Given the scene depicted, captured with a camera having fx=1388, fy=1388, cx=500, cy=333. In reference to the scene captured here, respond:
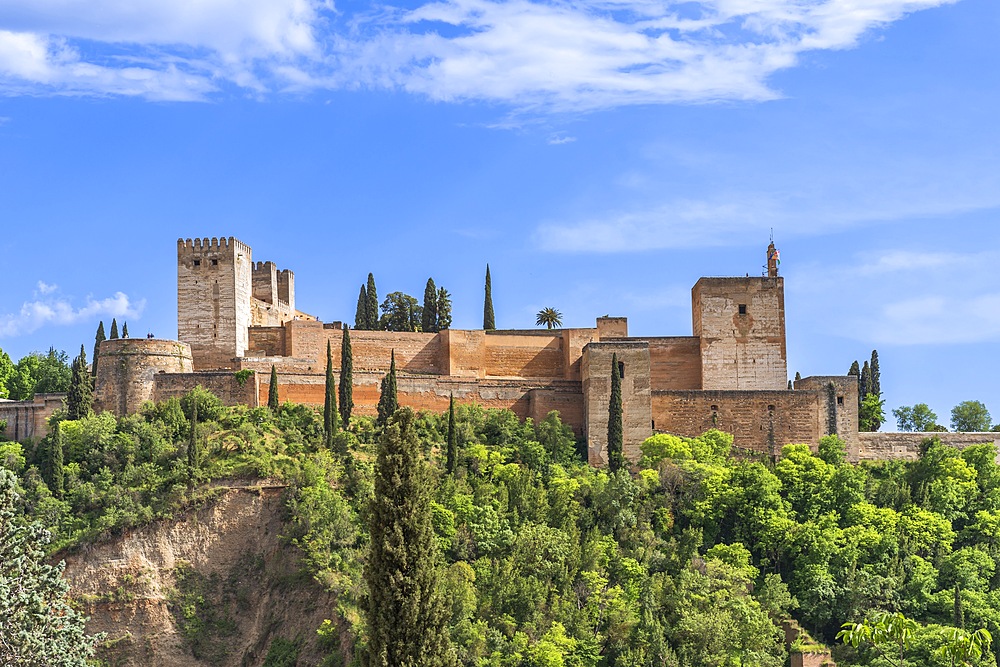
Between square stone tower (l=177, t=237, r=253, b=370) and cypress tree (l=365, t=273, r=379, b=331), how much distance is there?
29.2 feet

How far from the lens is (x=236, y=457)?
45500 mm

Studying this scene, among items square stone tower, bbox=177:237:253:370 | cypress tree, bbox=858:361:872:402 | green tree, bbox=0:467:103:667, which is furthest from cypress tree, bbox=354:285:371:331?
green tree, bbox=0:467:103:667

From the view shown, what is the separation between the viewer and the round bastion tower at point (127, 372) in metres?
47.9

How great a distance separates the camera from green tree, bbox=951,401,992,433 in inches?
2461

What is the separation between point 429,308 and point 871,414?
63.9ft

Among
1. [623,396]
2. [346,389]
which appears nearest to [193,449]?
[346,389]

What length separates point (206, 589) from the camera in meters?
43.7

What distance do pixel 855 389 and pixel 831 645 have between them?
12244mm

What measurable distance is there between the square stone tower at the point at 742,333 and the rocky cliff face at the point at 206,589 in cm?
1805

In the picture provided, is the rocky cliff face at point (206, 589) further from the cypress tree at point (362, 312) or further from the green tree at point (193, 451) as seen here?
the cypress tree at point (362, 312)

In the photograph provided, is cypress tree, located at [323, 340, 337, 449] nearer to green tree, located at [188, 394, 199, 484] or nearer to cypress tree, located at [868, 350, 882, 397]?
green tree, located at [188, 394, 199, 484]

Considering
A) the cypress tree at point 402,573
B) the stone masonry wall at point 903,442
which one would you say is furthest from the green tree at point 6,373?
the cypress tree at point 402,573

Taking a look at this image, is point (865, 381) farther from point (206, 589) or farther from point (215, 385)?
point (206, 589)

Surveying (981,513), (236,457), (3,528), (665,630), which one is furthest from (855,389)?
(3,528)
